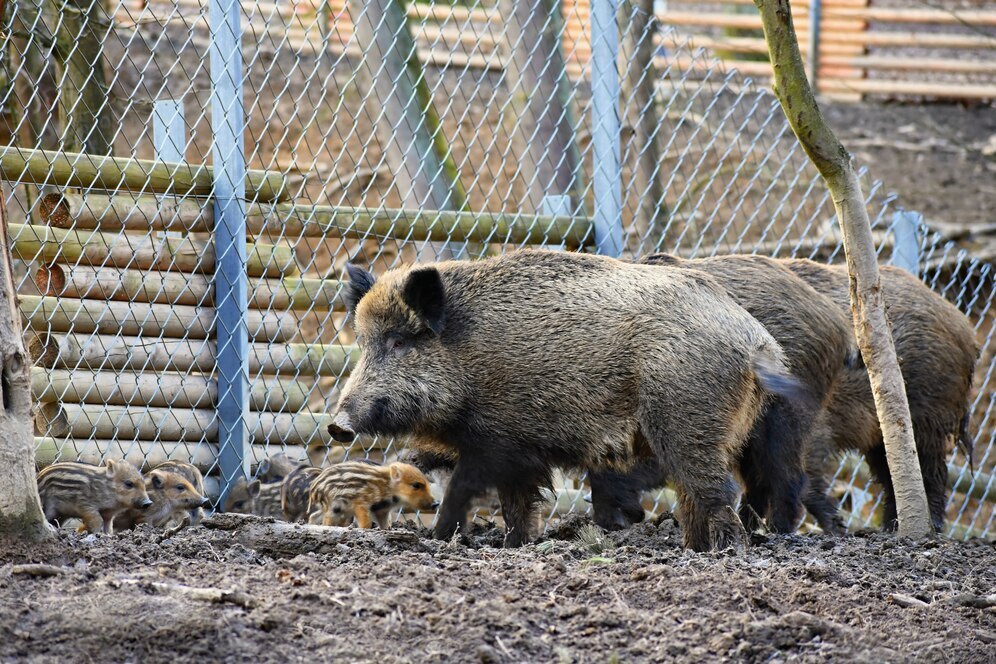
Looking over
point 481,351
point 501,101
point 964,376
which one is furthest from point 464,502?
point 501,101

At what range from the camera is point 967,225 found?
12.9m

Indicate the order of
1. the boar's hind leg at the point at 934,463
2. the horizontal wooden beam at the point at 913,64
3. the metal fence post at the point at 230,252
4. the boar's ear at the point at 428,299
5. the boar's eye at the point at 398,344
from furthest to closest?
the horizontal wooden beam at the point at 913,64 < the boar's hind leg at the point at 934,463 < the metal fence post at the point at 230,252 < the boar's eye at the point at 398,344 < the boar's ear at the point at 428,299

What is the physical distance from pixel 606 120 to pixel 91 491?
11.9 feet

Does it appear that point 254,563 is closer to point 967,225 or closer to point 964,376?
point 964,376

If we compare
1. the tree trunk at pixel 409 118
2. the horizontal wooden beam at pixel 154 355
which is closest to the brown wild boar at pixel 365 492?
the horizontal wooden beam at pixel 154 355

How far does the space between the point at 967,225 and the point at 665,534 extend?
27.5 ft

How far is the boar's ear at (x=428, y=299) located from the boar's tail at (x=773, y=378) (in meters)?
1.43

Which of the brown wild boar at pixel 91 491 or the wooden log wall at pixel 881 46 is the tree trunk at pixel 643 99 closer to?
the brown wild boar at pixel 91 491

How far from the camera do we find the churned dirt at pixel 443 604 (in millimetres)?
3051

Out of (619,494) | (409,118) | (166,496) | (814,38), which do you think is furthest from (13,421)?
(814,38)

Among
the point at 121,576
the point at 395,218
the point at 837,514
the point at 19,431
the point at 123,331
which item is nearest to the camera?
the point at 121,576

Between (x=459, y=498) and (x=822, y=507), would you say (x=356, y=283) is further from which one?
(x=822, y=507)

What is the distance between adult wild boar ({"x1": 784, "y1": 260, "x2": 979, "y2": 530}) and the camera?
22.8 ft

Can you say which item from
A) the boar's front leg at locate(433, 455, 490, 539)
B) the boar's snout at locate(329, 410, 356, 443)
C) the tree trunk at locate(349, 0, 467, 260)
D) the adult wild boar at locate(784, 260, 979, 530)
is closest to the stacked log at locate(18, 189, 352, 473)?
the boar's snout at locate(329, 410, 356, 443)
